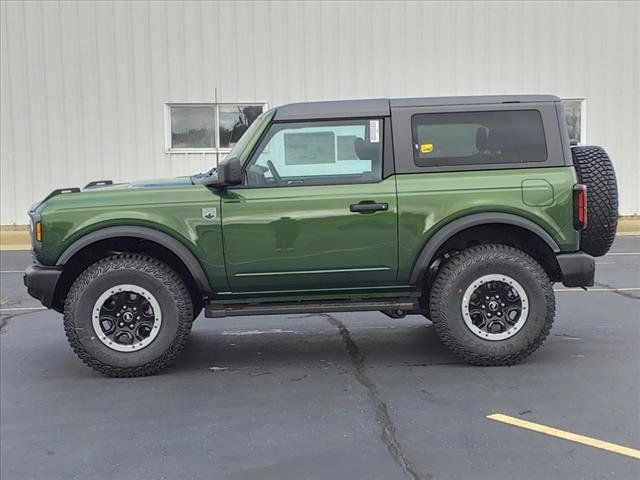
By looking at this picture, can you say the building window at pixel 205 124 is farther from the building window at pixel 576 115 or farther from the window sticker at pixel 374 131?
the window sticker at pixel 374 131

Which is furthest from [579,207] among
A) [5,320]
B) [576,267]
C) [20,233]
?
[20,233]

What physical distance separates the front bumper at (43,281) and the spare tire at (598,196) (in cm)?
392

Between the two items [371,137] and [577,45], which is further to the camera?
[577,45]

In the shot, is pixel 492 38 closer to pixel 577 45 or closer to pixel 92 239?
pixel 577 45

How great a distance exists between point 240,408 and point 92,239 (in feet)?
5.41

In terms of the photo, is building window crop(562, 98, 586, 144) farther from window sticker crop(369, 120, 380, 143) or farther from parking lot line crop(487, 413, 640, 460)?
parking lot line crop(487, 413, 640, 460)

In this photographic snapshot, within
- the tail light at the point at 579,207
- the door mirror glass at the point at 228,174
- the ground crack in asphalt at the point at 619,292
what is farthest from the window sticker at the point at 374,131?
the ground crack in asphalt at the point at 619,292

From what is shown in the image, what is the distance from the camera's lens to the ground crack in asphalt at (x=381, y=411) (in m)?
3.62

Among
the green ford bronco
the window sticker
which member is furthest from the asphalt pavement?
the window sticker

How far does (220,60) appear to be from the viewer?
1547 cm

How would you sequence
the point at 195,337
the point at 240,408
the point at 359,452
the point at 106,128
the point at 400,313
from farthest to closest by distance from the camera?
the point at 106,128 → the point at 195,337 → the point at 400,313 → the point at 240,408 → the point at 359,452

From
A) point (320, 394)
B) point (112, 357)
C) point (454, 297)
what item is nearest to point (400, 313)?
point (454, 297)

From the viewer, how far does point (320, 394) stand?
15.7 feet

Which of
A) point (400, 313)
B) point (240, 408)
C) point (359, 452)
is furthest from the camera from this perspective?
point (400, 313)
